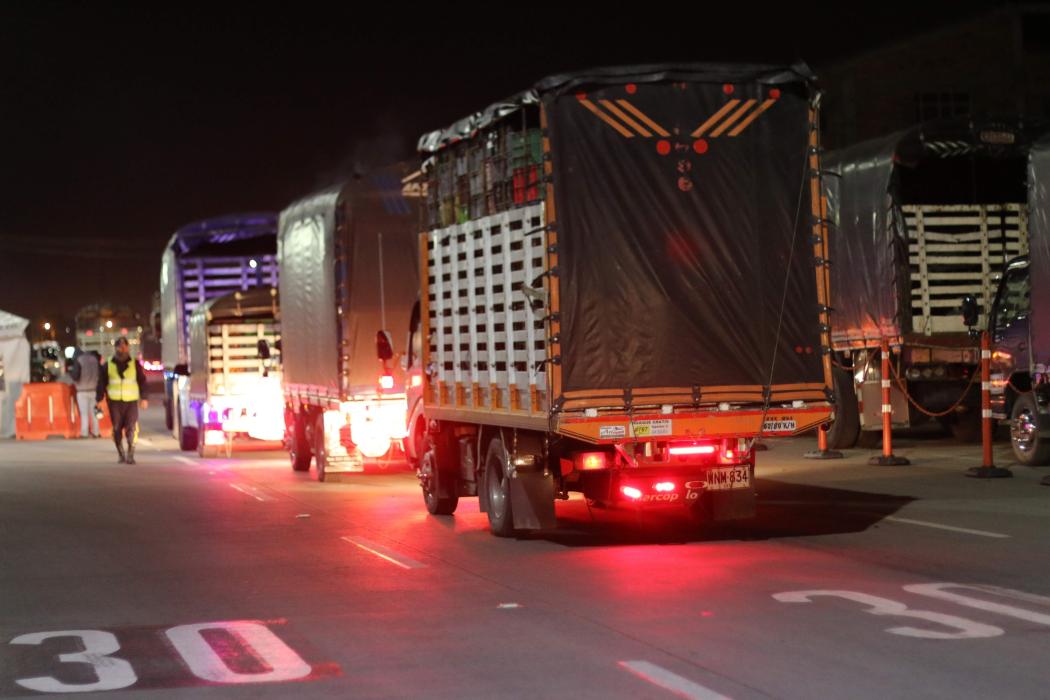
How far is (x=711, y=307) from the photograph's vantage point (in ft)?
43.9

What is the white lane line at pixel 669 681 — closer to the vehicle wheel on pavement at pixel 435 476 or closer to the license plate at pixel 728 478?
the license plate at pixel 728 478

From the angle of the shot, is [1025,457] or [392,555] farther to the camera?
[1025,457]

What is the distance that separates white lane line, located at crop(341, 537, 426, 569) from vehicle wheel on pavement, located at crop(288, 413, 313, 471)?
30.9 feet

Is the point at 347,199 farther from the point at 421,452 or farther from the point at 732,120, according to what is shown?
the point at 732,120

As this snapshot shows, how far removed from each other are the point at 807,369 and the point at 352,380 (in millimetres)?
8782

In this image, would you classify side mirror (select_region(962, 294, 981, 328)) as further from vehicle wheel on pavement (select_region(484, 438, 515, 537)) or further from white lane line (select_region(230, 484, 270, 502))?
white lane line (select_region(230, 484, 270, 502))

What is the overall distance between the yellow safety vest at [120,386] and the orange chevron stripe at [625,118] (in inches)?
597

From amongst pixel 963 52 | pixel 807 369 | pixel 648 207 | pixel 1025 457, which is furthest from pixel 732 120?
pixel 963 52

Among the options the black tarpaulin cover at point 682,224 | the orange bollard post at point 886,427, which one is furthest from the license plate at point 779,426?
the orange bollard post at point 886,427

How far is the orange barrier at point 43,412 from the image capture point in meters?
36.1

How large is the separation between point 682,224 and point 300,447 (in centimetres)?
1180

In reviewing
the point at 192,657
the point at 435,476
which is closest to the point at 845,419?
the point at 435,476

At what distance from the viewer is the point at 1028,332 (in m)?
20.1

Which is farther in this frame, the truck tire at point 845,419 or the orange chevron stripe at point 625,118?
the truck tire at point 845,419
